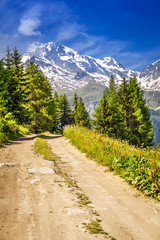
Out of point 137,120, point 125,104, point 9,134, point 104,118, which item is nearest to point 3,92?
point 9,134

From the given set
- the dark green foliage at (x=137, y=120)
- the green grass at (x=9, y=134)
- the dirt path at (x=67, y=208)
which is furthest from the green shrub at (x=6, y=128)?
the dark green foliage at (x=137, y=120)

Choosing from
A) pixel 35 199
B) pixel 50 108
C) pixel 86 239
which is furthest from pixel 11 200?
pixel 50 108

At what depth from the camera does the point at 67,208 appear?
390 cm

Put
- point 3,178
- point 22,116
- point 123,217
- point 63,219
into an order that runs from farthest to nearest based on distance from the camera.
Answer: point 22,116, point 3,178, point 123,217, point 63,219

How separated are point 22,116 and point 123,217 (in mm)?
20565

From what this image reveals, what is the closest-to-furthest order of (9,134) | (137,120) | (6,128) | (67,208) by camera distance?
(67,208), (9,134), (6,128), (137,120)

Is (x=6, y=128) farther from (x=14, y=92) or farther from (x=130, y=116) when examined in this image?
(x=130, y=116)

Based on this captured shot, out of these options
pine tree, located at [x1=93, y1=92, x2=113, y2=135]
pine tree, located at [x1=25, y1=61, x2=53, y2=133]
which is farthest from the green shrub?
pine tree, located at [x1=93, y1=92, x2=113, y2=135]

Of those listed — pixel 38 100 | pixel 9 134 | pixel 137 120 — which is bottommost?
pixel 9 134

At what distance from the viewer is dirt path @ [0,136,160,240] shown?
306 cm

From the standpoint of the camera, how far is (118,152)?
25.3 feet

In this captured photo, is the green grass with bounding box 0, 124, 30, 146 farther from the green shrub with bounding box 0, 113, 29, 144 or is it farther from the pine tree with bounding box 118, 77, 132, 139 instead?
the pine tree with bounding box 118, 77, 132, 139

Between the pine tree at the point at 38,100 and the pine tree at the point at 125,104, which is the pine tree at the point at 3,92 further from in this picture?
the pine tree at the point at 125,104

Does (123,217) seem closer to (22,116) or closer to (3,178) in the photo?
(3,178)
